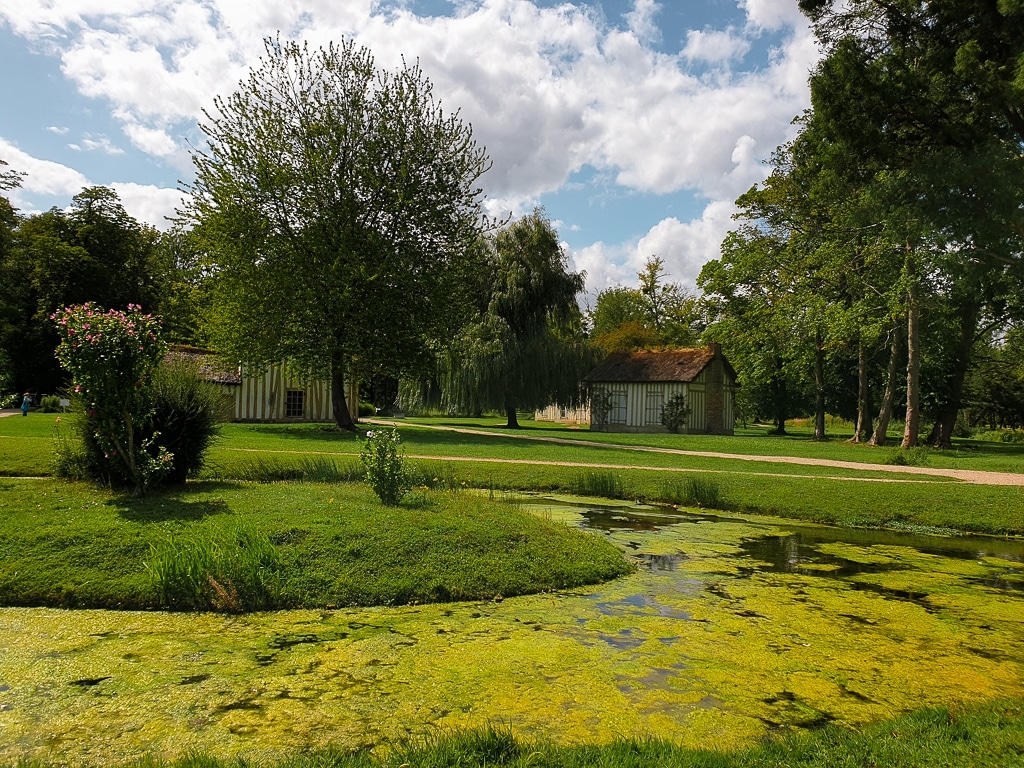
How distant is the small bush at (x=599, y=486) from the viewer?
15469 mm

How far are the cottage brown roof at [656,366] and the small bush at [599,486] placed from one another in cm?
2434

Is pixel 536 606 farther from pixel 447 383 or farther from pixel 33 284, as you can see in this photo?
pixel 33 284

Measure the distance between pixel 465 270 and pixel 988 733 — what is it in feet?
87.8

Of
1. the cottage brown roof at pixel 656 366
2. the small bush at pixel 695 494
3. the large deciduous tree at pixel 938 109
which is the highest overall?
the large deciduous tree at pixel 938 109

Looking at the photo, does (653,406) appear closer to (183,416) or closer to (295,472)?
(295,472)

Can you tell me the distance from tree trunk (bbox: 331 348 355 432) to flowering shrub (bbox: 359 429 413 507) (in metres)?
18.6

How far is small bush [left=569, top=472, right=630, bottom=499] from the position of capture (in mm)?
15469

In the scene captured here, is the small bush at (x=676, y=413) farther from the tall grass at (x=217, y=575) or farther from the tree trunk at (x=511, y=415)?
the tall grass at (x=217, y=575)

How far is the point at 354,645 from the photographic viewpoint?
5.97m

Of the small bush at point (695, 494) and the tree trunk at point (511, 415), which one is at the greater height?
the tree trunk at point (511, 415)

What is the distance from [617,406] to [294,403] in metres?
17.5

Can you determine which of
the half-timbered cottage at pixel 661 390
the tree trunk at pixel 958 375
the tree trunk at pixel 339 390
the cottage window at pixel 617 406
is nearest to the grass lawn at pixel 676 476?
the tree trunk at pixel 339 390

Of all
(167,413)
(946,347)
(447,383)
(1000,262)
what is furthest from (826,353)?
(167,413)

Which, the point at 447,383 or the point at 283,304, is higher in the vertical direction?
the point at 283,304
